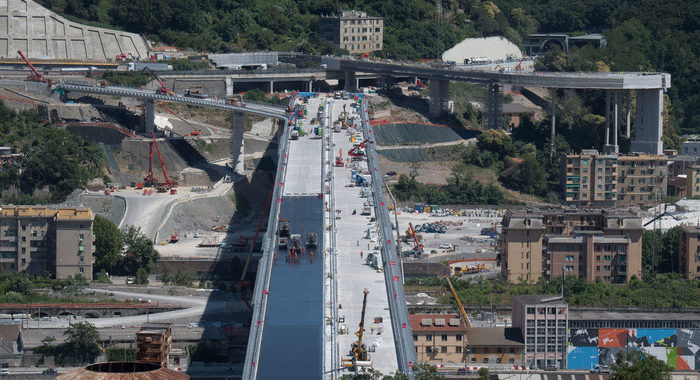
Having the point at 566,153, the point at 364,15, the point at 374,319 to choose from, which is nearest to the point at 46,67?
the point at 364,15

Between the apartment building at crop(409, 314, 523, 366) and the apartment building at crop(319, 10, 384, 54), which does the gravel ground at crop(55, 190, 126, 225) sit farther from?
the apartment building at crop(319, 10, 384, 54)

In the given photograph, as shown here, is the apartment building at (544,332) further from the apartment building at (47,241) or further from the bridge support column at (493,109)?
the bridge support column at (493,109)

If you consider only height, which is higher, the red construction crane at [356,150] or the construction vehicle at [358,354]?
the red construction crane at [356,150]

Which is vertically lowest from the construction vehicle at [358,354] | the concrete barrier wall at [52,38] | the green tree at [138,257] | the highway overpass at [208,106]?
the construction vehicle at [358,354]

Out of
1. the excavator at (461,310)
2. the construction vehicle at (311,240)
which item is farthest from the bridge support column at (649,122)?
the construction vehicle at (311,240)

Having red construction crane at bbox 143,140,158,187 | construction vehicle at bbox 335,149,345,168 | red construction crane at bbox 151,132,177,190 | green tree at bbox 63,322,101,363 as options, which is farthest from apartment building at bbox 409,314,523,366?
red construction crane at bbox 143,140,158,187

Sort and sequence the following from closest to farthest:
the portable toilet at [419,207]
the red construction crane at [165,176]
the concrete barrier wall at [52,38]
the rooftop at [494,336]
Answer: the rooftop at [494,336], the red construction crane at [165,176], the portable toilet at [419,207], the concrete barrier wall at [52,38]

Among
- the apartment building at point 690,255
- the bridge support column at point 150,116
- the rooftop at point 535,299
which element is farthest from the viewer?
the bridge support column at point 150,116
